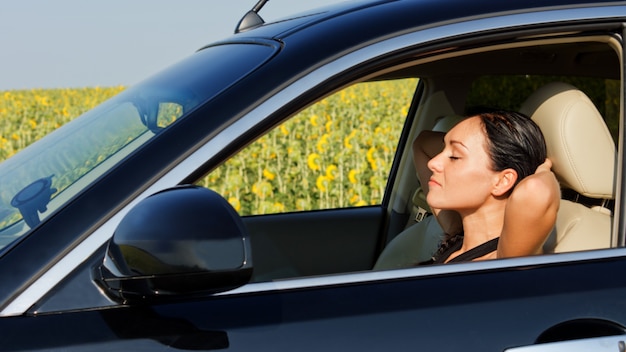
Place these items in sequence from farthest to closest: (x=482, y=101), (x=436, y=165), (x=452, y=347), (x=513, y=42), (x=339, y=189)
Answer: (x=339, y=189) → (x=482, y=101) → (x=436, y=165) → (x=513, y=42) → (x=452, y=347)

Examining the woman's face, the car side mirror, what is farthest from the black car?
the woman's face

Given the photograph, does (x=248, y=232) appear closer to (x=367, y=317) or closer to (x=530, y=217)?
(x=367, y=317)

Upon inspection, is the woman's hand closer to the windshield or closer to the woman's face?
the woman's face

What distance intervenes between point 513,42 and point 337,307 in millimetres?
771

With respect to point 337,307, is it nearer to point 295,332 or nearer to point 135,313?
point 295,332

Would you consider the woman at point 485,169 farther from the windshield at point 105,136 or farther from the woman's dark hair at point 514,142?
the windshield at point 105,136

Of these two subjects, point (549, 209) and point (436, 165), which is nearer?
point (549, 209)

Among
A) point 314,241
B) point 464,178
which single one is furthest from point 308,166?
point 464,178

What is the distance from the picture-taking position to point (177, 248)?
1.58m

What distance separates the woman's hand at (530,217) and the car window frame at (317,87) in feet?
0.50

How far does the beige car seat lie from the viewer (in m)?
2.47

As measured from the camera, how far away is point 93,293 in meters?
1.67

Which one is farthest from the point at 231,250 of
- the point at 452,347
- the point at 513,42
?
the point at 513,42

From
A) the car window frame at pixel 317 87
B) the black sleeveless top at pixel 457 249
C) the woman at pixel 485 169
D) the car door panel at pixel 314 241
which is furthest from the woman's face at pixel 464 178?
the car door panel at pixel 314 241
